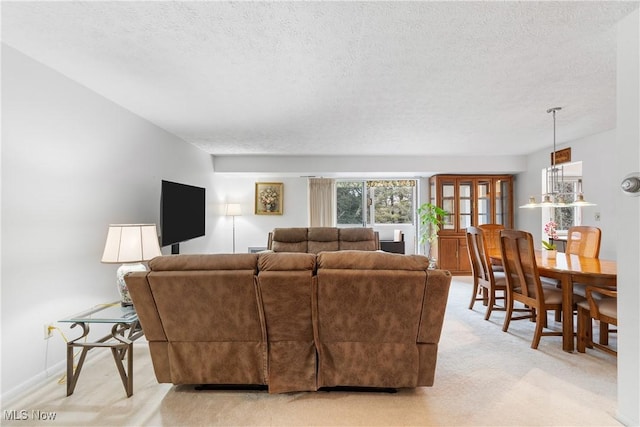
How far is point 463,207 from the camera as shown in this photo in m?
6.06

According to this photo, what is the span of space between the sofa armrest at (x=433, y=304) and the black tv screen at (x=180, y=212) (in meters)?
2.69

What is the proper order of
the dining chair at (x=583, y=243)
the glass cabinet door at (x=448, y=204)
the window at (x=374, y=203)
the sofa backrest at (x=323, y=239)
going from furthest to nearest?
the window at (x=374, y=203) → the glass cabinet door at (x=448, y=204) → the sofa backrest at (x=323, y=239) → the dining chair at (x=583, y=243)

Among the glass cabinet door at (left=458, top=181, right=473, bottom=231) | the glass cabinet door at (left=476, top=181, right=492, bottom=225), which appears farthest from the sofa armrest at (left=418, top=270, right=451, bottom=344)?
the glass cabinet door at (left=476, top=181, right=492, bottom=225)

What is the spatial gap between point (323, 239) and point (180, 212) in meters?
2.14

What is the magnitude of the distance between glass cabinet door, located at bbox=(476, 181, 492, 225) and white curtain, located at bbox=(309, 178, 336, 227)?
9.58 ft

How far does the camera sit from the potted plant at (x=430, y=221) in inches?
234

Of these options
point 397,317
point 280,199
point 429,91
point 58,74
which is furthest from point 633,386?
point 280,199

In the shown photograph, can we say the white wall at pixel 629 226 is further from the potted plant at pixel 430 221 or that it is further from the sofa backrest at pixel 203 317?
the potted plant at pixel 430 221

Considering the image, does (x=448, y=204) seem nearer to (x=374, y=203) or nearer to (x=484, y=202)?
(x=484, y=202)

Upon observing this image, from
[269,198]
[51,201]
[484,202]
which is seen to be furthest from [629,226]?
[269,198]

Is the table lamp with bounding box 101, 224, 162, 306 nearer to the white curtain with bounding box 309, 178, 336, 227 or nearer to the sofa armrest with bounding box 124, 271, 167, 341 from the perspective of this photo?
the sofa armrest with bounding box 124, 271, 167, 341

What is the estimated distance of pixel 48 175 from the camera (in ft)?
7.42

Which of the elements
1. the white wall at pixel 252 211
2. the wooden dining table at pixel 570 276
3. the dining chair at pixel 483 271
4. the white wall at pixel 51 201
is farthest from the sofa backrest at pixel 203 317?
the white wall at pixel 252 211

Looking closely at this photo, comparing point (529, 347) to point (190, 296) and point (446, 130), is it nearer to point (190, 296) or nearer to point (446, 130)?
point (446, 130)
